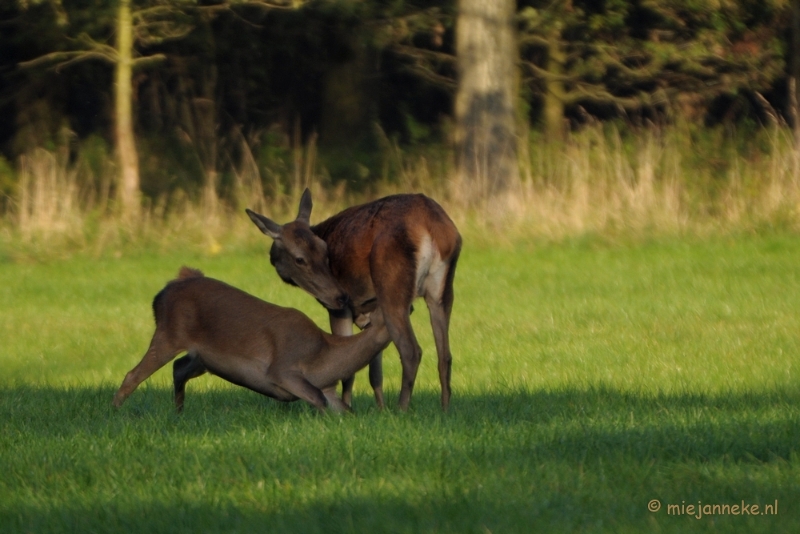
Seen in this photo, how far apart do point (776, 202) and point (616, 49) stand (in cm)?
1124

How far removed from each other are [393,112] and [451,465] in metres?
25.4

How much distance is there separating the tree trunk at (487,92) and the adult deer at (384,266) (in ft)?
33.6

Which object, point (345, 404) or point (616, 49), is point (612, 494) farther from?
point (616, 49)

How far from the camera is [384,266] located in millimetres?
7285

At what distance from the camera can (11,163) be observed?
2664 centimetres

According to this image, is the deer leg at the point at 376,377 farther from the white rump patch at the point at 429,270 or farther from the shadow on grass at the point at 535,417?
the white rump patch at the point at 429,270

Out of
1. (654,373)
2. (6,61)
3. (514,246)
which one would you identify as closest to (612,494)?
(654,373)

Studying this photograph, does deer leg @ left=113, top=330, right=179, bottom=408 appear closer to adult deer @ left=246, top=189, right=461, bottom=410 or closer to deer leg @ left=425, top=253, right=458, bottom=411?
adult deer @ left=246, top=189, right=461, bottom=410

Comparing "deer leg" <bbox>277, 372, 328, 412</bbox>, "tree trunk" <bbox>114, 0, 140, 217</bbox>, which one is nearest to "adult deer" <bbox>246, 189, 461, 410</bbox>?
"deer leg" <bbox>277, 372, 328, 412</bbox>

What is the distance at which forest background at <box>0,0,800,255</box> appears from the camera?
55.4 ft

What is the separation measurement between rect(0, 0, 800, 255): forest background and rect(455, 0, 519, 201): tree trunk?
0.10 ft

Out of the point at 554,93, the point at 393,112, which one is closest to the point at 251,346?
the point at 554,93

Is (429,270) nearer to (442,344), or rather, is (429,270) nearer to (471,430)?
(442,344)

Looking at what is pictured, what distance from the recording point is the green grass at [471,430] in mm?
4793
